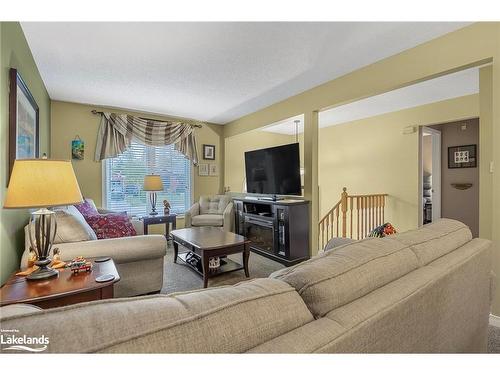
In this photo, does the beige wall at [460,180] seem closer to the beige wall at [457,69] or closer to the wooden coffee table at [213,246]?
the beige wall at [457,69]

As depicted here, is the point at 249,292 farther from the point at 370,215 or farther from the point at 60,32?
the point at 370,215

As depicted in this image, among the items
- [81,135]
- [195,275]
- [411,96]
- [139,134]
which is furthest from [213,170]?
[411,96]

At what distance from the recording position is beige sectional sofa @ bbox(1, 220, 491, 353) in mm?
460

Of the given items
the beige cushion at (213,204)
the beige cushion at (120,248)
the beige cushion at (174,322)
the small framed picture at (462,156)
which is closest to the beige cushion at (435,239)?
the beige cushion at (174,322)

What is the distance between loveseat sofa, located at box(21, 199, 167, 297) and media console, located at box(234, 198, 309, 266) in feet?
5.65

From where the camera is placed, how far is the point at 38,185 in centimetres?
128

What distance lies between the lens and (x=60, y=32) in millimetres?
2043

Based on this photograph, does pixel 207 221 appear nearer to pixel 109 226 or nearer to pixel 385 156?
pixel 109 226

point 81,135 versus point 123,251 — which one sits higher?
point 81,135

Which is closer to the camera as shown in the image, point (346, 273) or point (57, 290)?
point (346, 273)

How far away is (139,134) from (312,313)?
4516 mm

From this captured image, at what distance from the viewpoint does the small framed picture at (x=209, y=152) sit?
17.1ft
